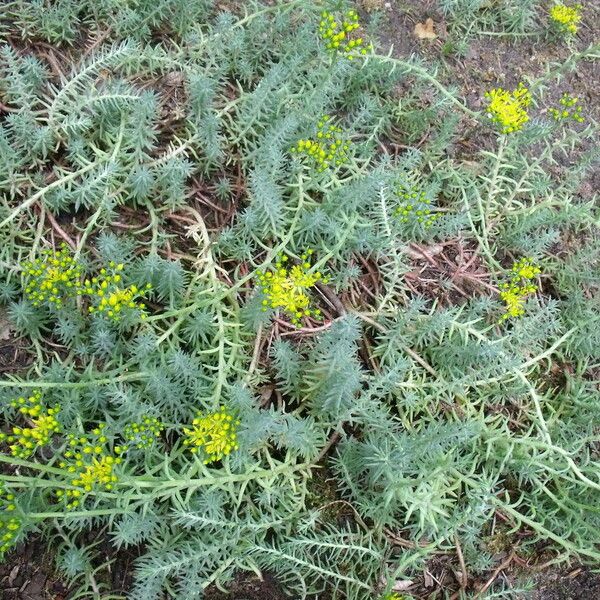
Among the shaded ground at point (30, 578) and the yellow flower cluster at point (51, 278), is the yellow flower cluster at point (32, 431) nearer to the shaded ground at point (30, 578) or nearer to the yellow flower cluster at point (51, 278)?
the yellow flower cluster at point (51, 278)

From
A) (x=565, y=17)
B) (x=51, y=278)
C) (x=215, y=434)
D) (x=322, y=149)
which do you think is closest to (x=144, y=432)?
(x=215, y=434)

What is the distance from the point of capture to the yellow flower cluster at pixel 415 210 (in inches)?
116

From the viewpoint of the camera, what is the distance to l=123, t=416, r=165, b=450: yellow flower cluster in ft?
7.83

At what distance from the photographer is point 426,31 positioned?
392 centimetres

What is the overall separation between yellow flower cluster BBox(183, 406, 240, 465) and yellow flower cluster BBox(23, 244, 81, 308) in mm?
787

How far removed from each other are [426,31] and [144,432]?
10.0ft

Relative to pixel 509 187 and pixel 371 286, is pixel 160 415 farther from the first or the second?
pixel 509 187

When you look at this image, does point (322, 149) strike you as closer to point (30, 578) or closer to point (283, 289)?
point (283, 289)

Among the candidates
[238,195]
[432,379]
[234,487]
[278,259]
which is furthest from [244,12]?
[234,487]

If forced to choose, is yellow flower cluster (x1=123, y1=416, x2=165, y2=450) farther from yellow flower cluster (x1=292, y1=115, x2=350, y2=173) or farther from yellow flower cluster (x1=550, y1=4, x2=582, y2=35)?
yellow flower cluster (x1=550, y1=4, x2=582, y2=35)

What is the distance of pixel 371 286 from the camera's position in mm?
3250

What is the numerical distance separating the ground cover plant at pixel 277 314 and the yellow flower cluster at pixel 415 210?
0.03 metres

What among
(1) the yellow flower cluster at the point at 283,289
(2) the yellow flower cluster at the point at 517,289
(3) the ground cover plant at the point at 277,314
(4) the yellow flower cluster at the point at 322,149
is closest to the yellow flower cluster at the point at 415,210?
(3) the ground cover plant at the point at 277,314

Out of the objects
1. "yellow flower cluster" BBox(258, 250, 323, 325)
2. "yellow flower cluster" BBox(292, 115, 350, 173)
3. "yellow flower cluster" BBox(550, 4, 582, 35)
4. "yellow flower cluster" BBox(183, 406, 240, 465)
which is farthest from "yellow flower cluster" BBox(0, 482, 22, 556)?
"yellow flower cluster" BBox(550, 4, 582, 35)
